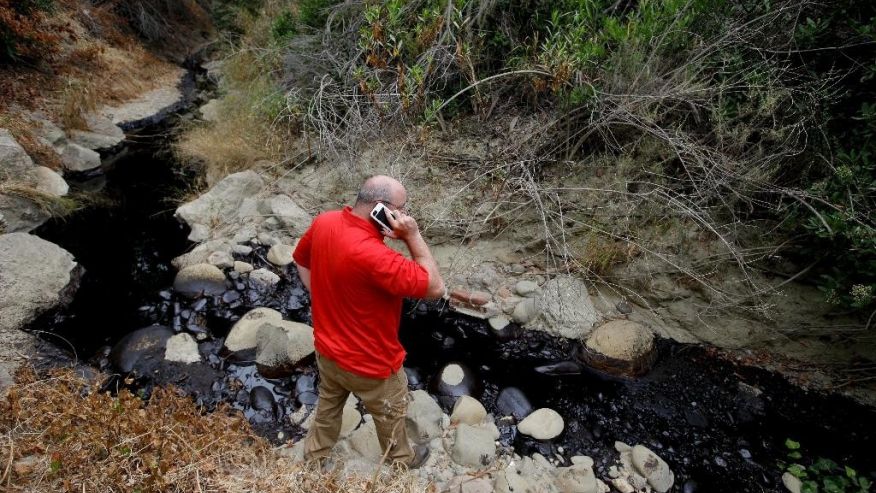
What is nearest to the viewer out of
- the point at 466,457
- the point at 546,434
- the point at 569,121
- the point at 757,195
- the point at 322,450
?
the point at 322,450

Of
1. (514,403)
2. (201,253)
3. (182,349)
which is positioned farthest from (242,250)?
(514,403)

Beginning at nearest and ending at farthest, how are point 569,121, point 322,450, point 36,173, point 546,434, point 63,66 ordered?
point 322,450, point 546,434, point 569,121, point 36,173, point 63,66

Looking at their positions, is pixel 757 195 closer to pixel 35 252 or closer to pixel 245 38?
pixel 35 252

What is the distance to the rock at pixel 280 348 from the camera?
3867 mm

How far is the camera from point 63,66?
8.91 m

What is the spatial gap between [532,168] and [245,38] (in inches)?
284

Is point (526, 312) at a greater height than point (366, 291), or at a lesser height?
lesser

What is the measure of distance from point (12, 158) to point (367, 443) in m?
5.73

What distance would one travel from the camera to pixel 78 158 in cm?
715

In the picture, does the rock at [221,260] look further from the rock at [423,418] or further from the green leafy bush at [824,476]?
the green leafy bush at [824,476]

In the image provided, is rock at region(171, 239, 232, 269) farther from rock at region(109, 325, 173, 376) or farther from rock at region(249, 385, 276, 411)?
rock at region(249, 385, 276, 411)

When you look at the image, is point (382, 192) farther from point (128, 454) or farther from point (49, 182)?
point (49, 182)

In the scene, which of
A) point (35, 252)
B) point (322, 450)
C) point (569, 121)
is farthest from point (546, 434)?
point (35, 252)

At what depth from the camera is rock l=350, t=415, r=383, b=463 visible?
313cm
